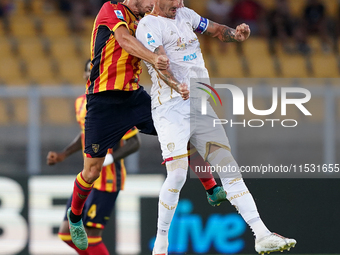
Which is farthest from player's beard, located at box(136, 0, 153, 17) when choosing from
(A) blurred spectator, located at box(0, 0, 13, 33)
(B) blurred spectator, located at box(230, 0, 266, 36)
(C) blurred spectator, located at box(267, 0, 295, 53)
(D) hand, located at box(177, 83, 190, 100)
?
(A) blurred spectator, located at box(0, 0, 13, 33)

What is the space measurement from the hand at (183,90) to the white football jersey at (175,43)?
34 centimetres

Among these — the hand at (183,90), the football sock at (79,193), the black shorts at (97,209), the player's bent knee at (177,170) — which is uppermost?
the hand at (183,90)

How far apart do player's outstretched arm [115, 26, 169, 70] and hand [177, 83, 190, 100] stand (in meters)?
0.17

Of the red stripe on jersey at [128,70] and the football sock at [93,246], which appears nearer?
the red stripe on jersey at [128,70]

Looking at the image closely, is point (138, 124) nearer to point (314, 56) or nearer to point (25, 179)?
point (25, 179)

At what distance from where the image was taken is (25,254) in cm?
718

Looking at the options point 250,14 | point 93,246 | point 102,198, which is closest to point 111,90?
point 102,198

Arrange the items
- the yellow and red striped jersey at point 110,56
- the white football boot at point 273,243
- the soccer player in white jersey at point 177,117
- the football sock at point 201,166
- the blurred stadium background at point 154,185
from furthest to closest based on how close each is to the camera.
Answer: the blurred stadium background at point 154,185, the football sock at point 201,166, the yellow and red striped jersey at point 110,56, the soccer player in white jersey at point 177,117, the white football boot at point 273,243

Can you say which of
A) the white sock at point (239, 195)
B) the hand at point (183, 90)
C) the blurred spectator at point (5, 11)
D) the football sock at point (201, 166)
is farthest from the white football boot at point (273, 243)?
the blurred spectator at point (5, 11)

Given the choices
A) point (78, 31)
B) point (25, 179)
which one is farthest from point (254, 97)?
point (78, 31)

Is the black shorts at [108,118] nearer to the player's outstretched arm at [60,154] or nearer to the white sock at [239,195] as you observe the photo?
the white sock at [239,195]

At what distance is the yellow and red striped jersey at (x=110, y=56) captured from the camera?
4.85 meters

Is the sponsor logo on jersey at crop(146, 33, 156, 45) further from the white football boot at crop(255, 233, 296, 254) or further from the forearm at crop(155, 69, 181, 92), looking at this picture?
the white football boot at crop(255, 233, 296, 254)

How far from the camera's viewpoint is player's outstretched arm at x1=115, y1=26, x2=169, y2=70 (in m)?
4.41
